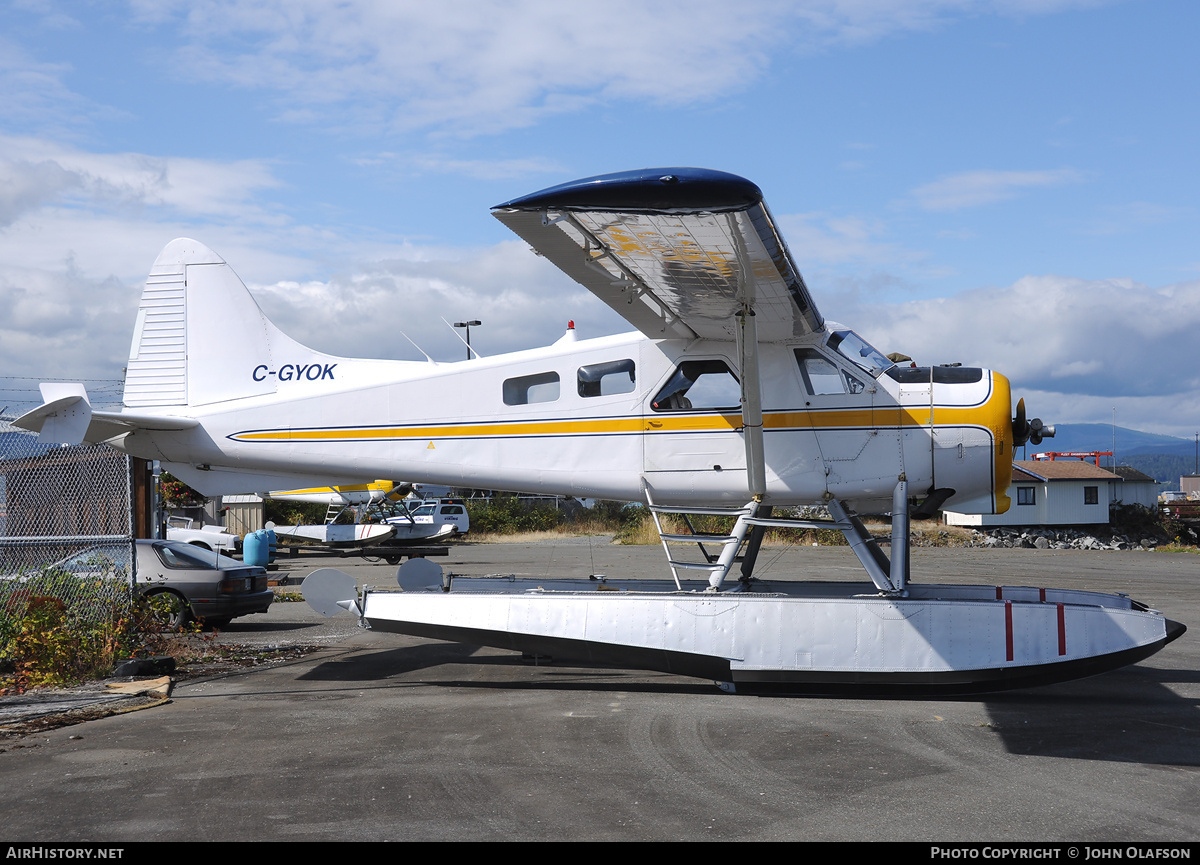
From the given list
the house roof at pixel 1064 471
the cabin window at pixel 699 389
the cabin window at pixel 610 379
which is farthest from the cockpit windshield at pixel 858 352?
the house roof at pixel 1064 471

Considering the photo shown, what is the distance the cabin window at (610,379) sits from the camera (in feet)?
29.0

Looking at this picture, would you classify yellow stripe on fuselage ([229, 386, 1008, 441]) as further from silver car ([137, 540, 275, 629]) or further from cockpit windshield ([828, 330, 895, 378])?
silver car ([137, 540, 275, 629])

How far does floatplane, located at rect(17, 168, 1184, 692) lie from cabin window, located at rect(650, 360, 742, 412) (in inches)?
0.8

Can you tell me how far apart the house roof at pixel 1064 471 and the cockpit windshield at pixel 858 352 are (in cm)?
3633

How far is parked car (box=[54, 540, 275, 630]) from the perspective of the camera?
11.6 metres

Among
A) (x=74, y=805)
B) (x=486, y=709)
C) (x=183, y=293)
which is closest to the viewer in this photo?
(x=74, y=805)

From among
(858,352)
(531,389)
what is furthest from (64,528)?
(858,352)

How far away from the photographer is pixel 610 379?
29.1ft

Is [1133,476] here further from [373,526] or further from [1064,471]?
[373,526]

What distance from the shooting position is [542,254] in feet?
22.2

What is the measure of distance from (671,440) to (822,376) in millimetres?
1540

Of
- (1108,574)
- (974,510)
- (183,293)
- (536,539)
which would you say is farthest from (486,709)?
(536,539)

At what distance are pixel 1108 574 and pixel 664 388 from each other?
1696 cm
